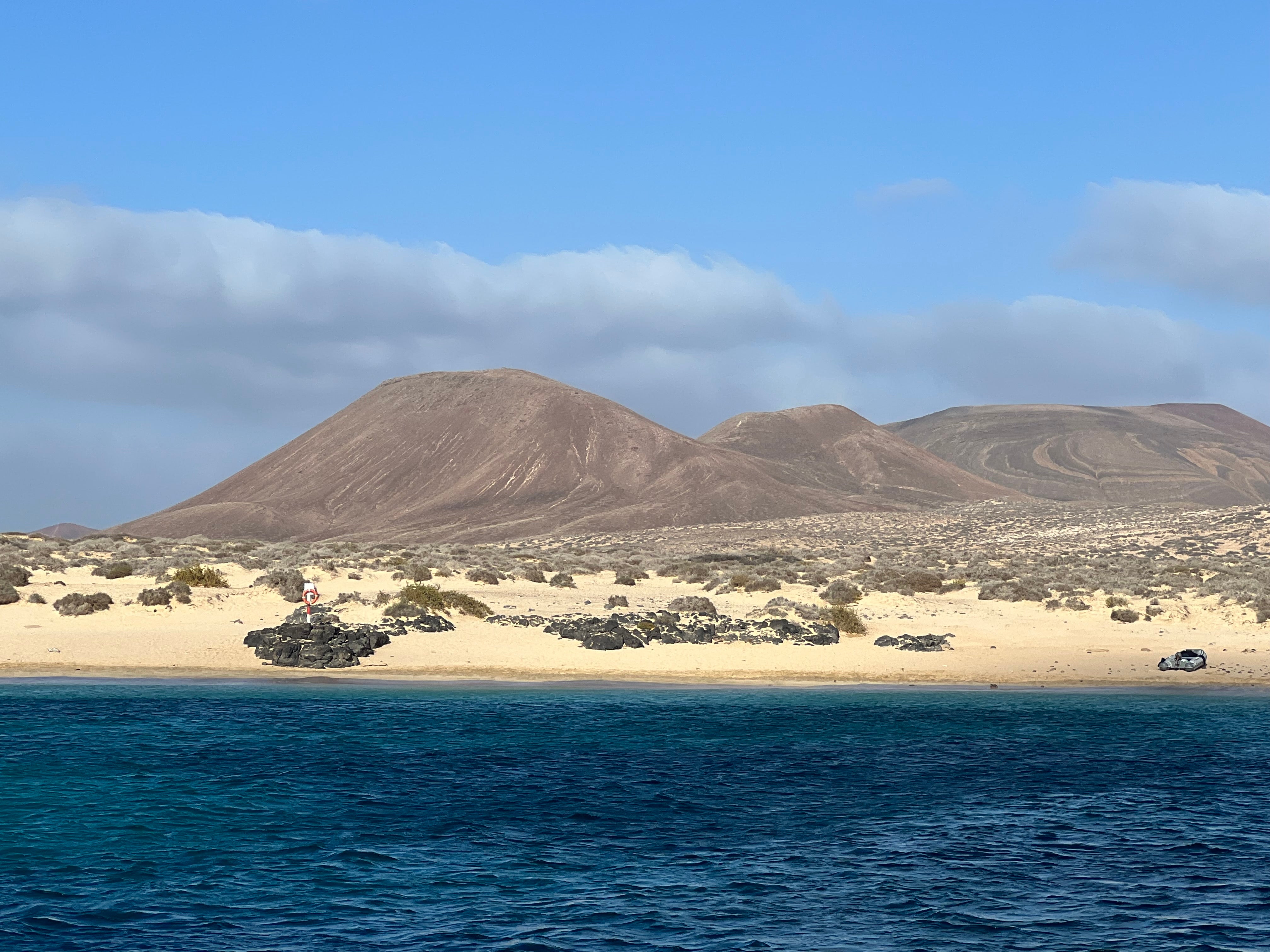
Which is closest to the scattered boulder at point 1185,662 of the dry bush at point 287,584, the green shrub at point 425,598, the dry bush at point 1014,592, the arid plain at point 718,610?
the arid plain at point 718,610

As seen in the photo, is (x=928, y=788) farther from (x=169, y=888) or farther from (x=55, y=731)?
(x=55, y=731)

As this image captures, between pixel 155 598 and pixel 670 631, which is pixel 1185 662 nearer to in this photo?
pixel 670 631

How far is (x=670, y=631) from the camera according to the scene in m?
38.8

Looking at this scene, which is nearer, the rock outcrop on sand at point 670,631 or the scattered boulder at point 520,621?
the rock outcrop on sand at point 670,631

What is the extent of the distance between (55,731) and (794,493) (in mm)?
148335

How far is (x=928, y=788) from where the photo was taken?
19547 millimetres

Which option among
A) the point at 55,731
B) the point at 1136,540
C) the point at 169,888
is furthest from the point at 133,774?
the point at 1136,540

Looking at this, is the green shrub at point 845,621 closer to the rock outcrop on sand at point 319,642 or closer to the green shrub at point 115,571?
→ the rock outcrop on sand at point 319,642

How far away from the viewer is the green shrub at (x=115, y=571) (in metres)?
48.0

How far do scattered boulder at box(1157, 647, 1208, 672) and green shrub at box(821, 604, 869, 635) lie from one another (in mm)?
9491

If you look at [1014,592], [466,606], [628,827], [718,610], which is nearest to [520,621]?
[466,606]

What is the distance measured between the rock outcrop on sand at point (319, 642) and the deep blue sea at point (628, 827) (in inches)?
240

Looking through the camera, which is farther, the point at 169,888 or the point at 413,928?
the point at 169,888

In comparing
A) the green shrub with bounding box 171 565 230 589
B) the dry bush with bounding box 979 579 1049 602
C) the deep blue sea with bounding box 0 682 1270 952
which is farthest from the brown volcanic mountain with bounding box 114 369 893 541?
the deep blue sea with bounding box 0 682 1270 952
